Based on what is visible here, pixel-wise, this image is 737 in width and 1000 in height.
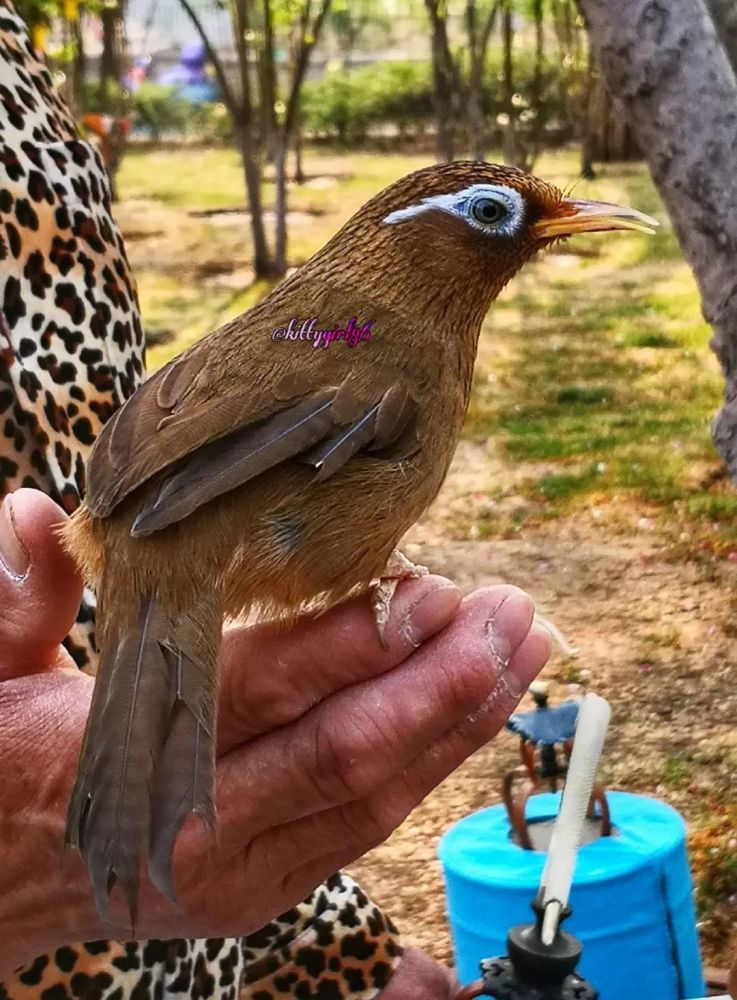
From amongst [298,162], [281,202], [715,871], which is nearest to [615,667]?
[715,871]

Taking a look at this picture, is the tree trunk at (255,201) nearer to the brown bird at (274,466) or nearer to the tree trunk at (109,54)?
the tree trunk at (109,54)

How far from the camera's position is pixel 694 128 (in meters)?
Result: 2.30

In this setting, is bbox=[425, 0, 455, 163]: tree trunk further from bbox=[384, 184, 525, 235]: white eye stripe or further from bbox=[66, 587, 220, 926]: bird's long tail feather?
bbox=[66, 587, 220, 926]: bird's long tail feather

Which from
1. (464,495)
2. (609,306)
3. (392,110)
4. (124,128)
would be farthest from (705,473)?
(392,110)

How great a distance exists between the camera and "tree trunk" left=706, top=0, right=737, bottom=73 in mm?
2738

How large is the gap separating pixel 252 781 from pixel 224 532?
Answer: 231mm

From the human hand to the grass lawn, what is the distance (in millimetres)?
1273

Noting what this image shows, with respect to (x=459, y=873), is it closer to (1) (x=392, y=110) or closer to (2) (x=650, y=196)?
(2) (x=650, y=196)

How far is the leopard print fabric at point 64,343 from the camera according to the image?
1539 mm

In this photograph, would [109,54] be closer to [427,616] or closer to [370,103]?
[370,103]

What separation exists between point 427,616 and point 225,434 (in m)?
0.23

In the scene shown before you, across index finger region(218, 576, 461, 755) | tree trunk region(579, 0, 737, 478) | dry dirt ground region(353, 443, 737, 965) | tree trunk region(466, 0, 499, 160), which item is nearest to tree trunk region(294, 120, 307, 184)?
tree trunk region(466, 0, 499, 160)

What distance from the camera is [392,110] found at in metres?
16.9

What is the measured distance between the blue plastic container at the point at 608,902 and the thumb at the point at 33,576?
4.13 ft
